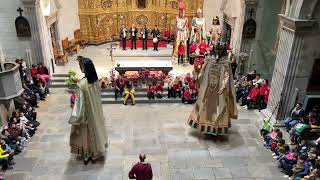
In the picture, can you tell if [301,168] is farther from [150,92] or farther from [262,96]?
[150,92]

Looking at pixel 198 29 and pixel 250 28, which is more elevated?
pixel 250 28

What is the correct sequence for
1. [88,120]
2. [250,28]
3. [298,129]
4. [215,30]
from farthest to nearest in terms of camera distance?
[215,30]
[250,28]
[298,129]
[88,120]

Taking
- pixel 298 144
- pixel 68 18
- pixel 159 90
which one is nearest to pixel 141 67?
pixel 159 90

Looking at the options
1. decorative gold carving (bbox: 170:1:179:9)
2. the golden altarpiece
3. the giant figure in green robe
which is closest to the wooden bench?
the giant figure in green robe

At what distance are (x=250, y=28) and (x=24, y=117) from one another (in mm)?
9185

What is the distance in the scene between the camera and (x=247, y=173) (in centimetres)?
791

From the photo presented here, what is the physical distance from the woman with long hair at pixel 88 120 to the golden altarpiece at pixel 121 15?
35.5 feet

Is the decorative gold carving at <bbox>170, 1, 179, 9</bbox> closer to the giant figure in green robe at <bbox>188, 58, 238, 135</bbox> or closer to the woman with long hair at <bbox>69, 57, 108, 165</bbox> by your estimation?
the giant figure in green robe at <bbox>188, 58, 238, 135</bbox>

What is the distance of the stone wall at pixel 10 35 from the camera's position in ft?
38.6

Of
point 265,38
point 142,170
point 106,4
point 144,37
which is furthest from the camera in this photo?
point 106,4

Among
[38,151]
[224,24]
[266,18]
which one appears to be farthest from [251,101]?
[38,151]

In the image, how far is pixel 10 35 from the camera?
12266mm

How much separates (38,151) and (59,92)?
13.9 feet

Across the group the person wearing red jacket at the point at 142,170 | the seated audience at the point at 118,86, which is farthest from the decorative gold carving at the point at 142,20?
the person wearing red jacket at the point at 142,170
